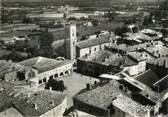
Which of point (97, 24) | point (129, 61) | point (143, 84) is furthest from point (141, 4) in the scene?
point (143, 84)

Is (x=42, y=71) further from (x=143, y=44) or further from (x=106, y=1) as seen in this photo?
(x=106, y=1)

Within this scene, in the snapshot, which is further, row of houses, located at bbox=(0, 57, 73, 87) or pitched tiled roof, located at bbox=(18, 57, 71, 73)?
pitched tiled roof, located at bbox=(18, 57, 71, 73)

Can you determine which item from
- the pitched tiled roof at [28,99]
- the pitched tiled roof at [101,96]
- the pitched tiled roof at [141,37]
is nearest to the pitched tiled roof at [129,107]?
the pitched tiled roof at [101,96]

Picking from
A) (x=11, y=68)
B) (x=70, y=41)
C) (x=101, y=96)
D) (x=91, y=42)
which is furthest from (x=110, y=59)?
(x=101, y=96)

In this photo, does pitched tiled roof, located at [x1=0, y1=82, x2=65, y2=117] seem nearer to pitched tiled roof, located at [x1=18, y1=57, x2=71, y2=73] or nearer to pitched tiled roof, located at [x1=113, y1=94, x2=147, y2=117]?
pitched tiled roof, located at [x1=113, y1=94, x2=147, y2=117]

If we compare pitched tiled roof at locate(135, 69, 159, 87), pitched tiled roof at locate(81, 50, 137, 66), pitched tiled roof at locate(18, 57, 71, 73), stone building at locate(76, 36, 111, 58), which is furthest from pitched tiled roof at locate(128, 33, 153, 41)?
pitched tiled roof at locate(135, 69, 159, 87)

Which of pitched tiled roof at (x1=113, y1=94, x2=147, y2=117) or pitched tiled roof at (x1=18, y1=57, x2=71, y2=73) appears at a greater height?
pitched tiled roof at (x1=113, y1=94, x2=147, y2=117)

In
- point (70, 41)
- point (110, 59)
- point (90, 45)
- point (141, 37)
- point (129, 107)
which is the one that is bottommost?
point (90, 45)

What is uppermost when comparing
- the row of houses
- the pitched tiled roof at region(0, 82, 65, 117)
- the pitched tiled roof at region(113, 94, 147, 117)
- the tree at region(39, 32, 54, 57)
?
the pitched tiled roof at region(113, 94, 147, 117)

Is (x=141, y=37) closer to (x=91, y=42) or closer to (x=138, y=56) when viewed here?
(x=91, y=42)
